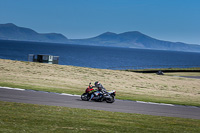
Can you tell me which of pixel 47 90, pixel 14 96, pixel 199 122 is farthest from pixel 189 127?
pixel 47 90

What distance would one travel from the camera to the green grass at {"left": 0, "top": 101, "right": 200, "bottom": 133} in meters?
10.7

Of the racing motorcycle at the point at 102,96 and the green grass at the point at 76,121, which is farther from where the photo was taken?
the racing motorcycle at the point at 102,96

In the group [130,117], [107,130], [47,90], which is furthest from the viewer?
[47,90]

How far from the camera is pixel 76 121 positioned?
12.1 meters

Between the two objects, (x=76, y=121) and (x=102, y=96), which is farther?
(x=102, y=96)

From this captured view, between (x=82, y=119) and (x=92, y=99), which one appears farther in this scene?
(x=92, y=99)

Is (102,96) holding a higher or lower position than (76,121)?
higher

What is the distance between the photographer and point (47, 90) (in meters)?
22.6

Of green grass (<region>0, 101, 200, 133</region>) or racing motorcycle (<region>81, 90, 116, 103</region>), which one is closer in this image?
green grass (<region>0, 101, 200, 133</region>)

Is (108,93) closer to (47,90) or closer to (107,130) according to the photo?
(47,90)

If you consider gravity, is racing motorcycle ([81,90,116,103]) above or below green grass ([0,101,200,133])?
above

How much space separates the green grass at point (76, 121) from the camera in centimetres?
1070

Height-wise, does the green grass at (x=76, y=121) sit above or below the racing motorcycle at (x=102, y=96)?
below

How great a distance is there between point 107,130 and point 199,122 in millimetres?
6250
